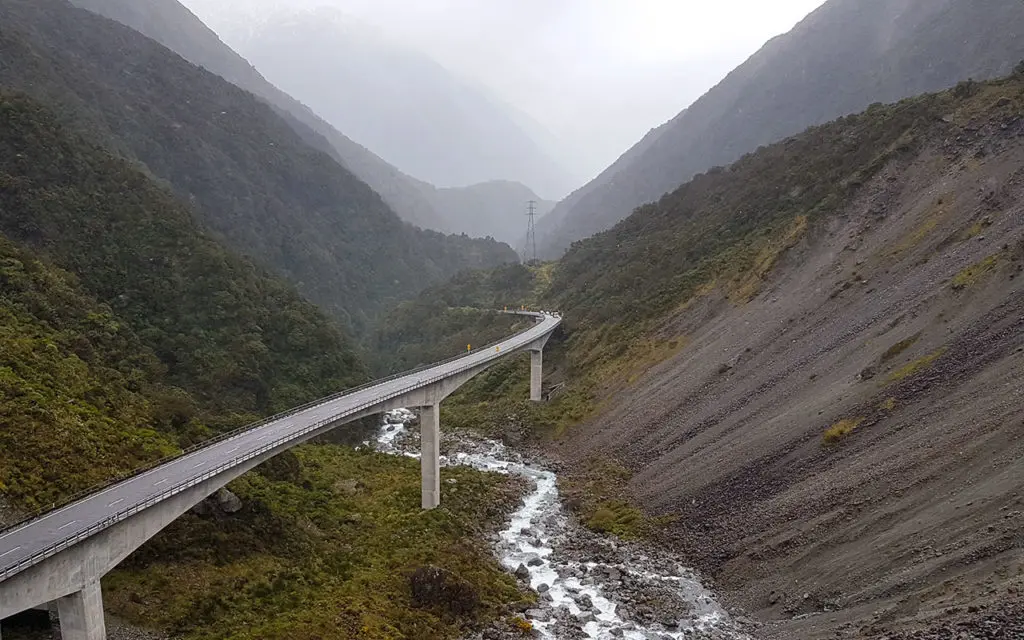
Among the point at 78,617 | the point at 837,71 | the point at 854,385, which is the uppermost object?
the point at 837,71

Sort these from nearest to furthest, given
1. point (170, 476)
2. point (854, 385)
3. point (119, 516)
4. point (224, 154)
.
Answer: point (119, 516), point (170, 476), point (854, 385), point (224, 154)

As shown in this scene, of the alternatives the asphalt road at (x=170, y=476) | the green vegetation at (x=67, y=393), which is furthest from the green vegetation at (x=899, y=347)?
the green vegetation at (x=67, y=393)

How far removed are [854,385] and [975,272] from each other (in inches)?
395

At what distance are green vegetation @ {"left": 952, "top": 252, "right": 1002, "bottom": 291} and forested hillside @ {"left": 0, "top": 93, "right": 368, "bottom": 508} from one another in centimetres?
4229

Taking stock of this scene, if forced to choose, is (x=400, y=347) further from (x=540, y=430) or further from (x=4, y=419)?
(x=4, y=419)

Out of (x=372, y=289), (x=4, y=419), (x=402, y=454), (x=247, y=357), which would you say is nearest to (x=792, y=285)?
(x=402, y=454)

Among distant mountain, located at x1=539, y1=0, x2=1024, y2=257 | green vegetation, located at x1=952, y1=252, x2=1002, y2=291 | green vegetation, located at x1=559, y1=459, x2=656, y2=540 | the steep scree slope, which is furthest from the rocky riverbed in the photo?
distant mountain, located at x1=539, y1=0, x2=1024, y2=257

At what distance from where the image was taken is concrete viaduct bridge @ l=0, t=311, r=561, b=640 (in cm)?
1738

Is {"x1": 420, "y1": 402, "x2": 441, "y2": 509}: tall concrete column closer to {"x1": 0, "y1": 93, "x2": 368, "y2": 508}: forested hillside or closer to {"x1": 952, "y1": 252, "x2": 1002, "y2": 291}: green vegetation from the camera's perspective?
{"x1": 0, "y1": 93, "x2": 368, "y2": 508}: forested hillside

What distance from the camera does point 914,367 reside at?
3128 cm

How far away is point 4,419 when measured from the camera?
2467 centimetres

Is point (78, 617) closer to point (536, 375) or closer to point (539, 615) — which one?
point (539, 615)

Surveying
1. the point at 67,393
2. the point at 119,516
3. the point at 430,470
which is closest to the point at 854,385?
the point at 430,470

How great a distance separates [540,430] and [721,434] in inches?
691
